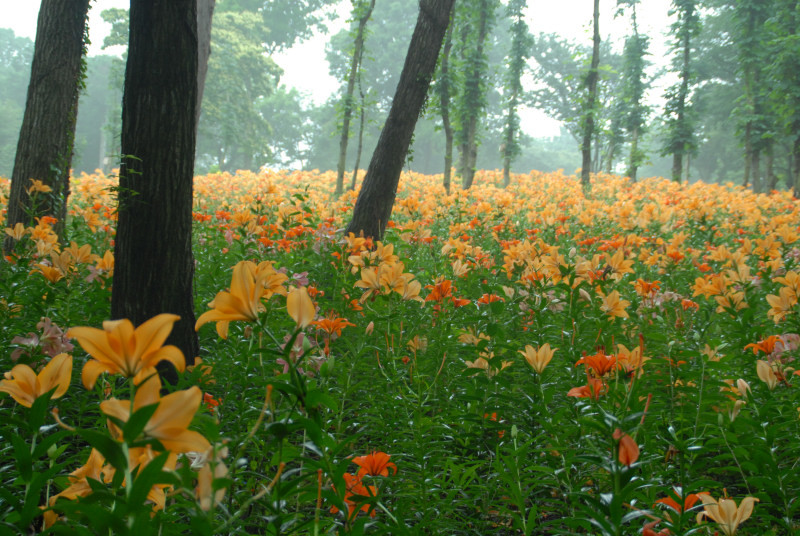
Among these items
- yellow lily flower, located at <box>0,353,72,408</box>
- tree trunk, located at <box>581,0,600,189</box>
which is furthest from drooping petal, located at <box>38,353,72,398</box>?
tree trunk, located at <box>581,0,600,189</box>

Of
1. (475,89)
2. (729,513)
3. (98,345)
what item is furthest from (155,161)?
(475,89)

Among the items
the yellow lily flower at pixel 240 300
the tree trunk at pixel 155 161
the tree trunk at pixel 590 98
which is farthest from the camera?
the tree trunk at pixel 590 98

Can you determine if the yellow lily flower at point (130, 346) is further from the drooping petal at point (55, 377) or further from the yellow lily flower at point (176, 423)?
the drooping petal at point (55, 377)

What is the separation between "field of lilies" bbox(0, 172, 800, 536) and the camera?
0.77 metres

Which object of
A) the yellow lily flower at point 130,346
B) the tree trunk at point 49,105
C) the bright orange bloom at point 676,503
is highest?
the tree trunk at point 49,105

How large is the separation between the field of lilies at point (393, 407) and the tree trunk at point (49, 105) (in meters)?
1.60

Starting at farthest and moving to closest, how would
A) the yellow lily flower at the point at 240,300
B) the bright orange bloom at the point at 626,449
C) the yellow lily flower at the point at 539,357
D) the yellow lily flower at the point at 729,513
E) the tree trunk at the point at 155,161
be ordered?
the tree trunk at the point at 155,161 < the yellow lily flower at the point at 539,357 < the yellow lily flower at the point at 729,513 < the yellow lily flower at the point at 240,300 < the bright orange bloom at the point at 626,449

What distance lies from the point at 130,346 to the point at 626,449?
0.76 m

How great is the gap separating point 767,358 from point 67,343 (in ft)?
8.79

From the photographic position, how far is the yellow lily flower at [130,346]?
2.21 ft

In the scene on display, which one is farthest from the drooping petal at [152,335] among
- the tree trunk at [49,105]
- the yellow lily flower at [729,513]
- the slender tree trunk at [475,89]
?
the slender tree trunk at [475,89]

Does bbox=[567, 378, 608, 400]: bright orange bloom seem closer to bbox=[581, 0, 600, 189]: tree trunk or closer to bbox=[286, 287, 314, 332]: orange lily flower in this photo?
bbox=[286, 287, 314, 332]: orange lily flower

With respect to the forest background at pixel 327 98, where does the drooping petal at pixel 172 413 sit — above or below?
below

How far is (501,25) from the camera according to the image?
4281 cm
